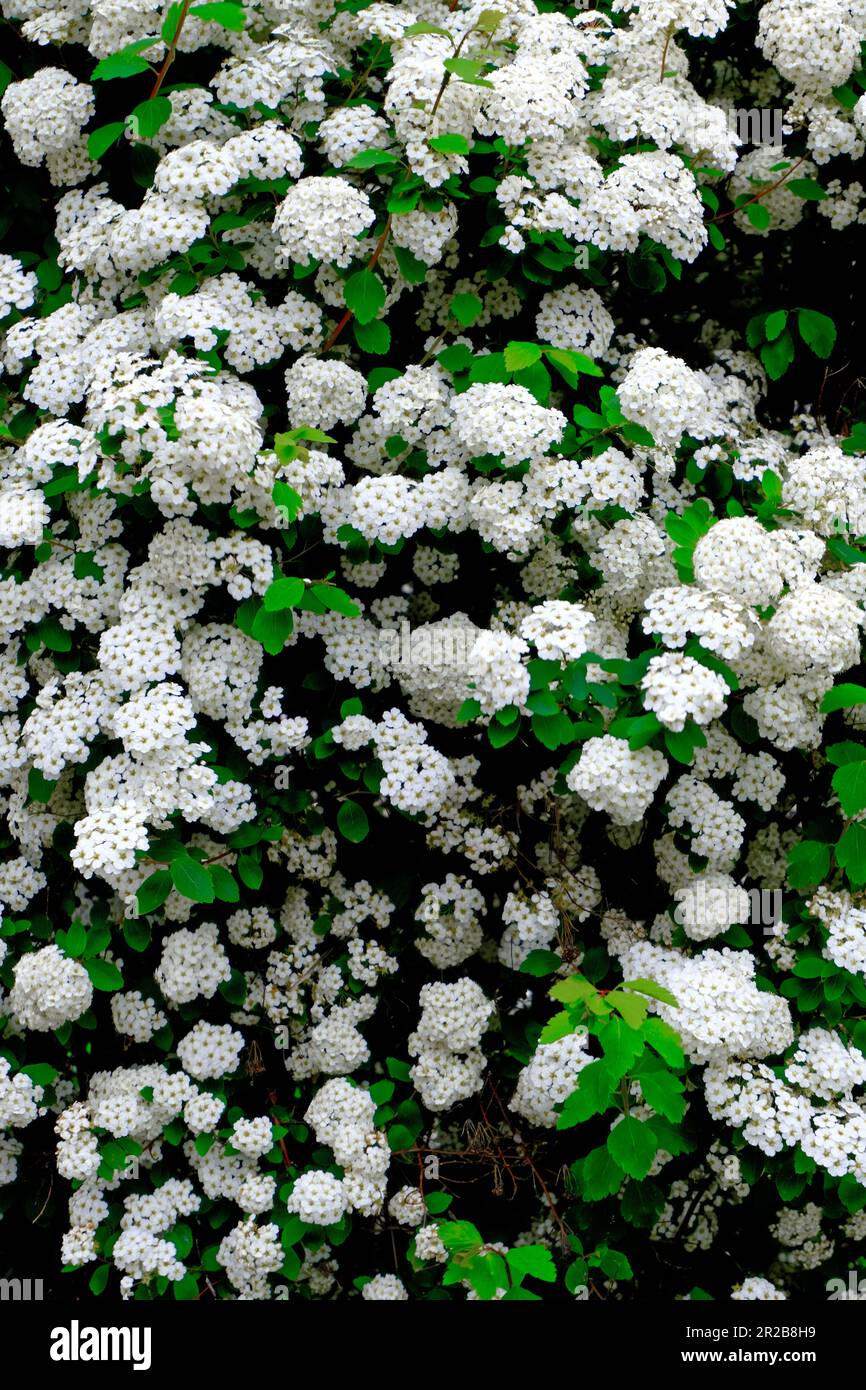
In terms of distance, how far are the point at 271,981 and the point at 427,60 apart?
8.52 feet

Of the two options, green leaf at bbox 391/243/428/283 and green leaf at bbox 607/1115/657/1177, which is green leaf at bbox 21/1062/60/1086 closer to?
green leaf at bbox 607/1115/657/1177

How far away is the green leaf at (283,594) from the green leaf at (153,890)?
74cm

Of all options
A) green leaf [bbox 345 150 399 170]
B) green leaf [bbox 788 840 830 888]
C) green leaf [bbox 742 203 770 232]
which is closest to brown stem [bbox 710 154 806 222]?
green leaf [bbox 742 203 770 232]

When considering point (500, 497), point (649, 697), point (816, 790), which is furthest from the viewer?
point (816, 790)

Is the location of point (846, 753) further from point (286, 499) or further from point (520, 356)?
point (286, 499)

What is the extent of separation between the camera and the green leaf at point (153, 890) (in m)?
3.43

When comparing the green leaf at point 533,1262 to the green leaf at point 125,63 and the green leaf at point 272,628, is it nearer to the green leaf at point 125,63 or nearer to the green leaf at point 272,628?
the green leaf at point 272,628

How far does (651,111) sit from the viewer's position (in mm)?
3953

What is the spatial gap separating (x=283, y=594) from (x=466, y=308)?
42.6 inches

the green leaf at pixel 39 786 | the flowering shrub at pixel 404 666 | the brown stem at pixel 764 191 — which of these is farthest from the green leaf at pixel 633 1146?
the brown stem at pixel 764 191

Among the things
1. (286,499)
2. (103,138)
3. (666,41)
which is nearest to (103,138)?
(103,138)

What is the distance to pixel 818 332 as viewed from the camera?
430cm
